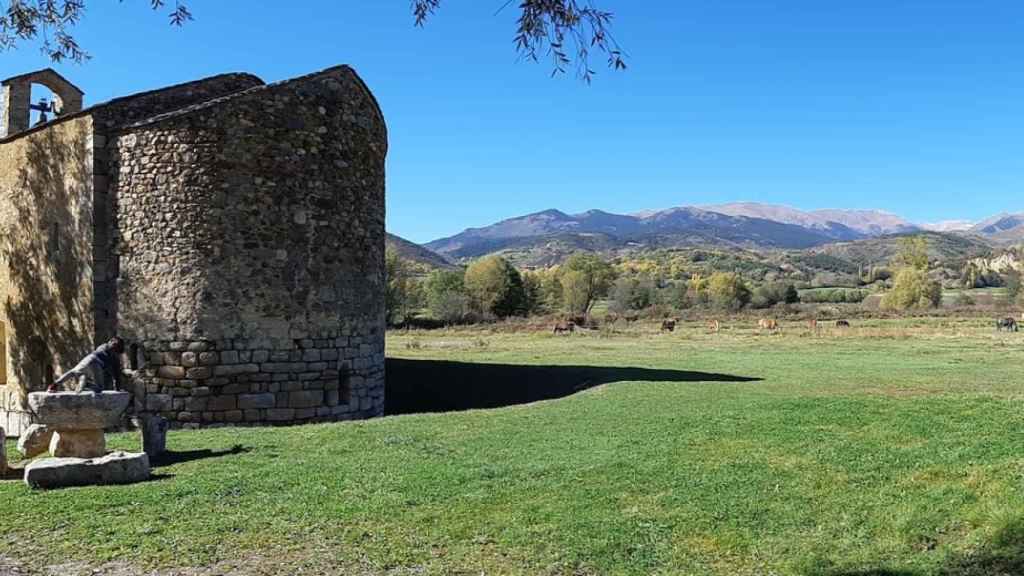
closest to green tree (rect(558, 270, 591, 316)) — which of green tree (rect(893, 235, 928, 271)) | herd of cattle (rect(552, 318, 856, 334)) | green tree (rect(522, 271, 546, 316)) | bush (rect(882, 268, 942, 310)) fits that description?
green tree (rect(522, 271, 546, 316))

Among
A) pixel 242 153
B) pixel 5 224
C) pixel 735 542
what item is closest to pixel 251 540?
pixel 735 542

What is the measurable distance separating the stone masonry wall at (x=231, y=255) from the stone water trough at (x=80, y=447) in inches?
155

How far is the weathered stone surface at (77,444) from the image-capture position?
10328 mm

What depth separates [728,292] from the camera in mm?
95125

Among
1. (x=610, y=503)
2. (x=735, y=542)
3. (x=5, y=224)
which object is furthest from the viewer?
(x=5, y=224)

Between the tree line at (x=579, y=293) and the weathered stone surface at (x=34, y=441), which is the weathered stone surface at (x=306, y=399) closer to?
the weathered stone surface at (x=34, y=441)

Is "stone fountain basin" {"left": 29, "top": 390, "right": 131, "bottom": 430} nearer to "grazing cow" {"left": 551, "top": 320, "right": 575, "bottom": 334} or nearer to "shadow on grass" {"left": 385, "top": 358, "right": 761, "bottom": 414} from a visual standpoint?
"shadow on grass" {"left": 385, "top": 358, "right": 761, "bottom": 414}

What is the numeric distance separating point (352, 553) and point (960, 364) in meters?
25.0

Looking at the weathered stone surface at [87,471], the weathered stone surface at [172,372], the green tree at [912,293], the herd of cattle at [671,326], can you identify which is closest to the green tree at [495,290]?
the herd of cattle at [671,326]

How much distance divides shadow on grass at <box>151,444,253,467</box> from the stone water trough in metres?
0.76

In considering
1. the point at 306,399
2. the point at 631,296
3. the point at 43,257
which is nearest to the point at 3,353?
the point at 43,257

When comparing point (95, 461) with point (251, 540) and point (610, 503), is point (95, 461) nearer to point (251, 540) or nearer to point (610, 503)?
point (251, 540)

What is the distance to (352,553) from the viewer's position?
7.02 meters

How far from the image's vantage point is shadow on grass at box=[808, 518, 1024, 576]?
6.31 meters
